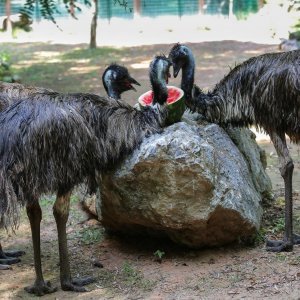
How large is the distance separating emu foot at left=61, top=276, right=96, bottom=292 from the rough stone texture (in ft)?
2.04

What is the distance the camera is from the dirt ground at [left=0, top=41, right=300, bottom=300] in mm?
5156

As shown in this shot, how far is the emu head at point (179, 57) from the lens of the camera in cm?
641

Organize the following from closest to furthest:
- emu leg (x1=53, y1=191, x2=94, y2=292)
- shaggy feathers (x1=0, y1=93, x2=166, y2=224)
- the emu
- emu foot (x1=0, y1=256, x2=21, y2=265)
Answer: shaggy feathers (x1=0, y1=93, x2=166, y2=224)
emu leg (x1=53, y1=191, x2=94, y2=292)
emu foot (x1=0, y1=256, x2=21, y2=265)
the emu

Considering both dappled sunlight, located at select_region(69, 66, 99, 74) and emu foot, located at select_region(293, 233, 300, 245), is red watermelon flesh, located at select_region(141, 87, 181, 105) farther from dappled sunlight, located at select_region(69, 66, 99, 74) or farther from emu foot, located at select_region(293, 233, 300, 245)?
dappled sunlight, located at select_region(69, 66, 99, 74)

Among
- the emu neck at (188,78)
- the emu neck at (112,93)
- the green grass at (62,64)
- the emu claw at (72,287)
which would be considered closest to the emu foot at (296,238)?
the emu neck at (188,78)

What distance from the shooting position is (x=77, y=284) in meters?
5.44

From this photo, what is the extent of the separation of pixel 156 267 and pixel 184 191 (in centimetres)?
71

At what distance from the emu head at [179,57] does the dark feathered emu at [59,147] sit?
2.91ft

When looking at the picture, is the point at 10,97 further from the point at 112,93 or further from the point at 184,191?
the point at 184,191

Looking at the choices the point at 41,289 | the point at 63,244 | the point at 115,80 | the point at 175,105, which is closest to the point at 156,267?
the point at 63,244

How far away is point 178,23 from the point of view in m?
24.0

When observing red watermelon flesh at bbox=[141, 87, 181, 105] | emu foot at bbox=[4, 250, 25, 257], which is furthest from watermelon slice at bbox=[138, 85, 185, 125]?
emu foot at bbox=[4, 250, 25, 257]

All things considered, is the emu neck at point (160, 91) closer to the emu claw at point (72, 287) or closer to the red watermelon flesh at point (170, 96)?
the red watermelon flesh at point (170, 96)

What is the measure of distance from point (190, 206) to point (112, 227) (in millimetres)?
1027
